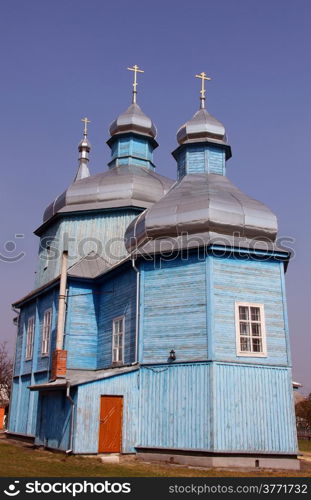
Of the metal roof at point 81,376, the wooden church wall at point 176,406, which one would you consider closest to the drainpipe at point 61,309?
the metal roof at point 81,376

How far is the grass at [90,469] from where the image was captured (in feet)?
35.3

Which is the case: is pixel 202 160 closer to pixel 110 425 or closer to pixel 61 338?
pixel 61 338

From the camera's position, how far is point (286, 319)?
14.7 meters

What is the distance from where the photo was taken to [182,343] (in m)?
14.2

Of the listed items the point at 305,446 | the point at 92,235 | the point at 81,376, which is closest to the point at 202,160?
the point at 92,235

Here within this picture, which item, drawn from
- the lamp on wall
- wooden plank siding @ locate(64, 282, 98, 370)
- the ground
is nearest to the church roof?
wooden plank siding @ locate(64, 282, 98, 370)

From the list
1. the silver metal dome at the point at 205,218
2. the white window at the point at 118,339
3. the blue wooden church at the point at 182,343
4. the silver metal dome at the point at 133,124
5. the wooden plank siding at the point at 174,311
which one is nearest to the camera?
the blue wooden church at the point at 182,343

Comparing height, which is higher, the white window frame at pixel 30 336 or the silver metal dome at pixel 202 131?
the silver metal dome at pixel 202 131

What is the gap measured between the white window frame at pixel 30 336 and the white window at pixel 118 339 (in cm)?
538

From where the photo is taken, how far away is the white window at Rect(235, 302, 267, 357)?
14102mm

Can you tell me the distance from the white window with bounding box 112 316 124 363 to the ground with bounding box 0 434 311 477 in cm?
326

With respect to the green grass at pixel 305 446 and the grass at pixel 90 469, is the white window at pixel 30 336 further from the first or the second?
the green grass at pixel 305 446

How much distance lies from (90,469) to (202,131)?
41.2 ft
